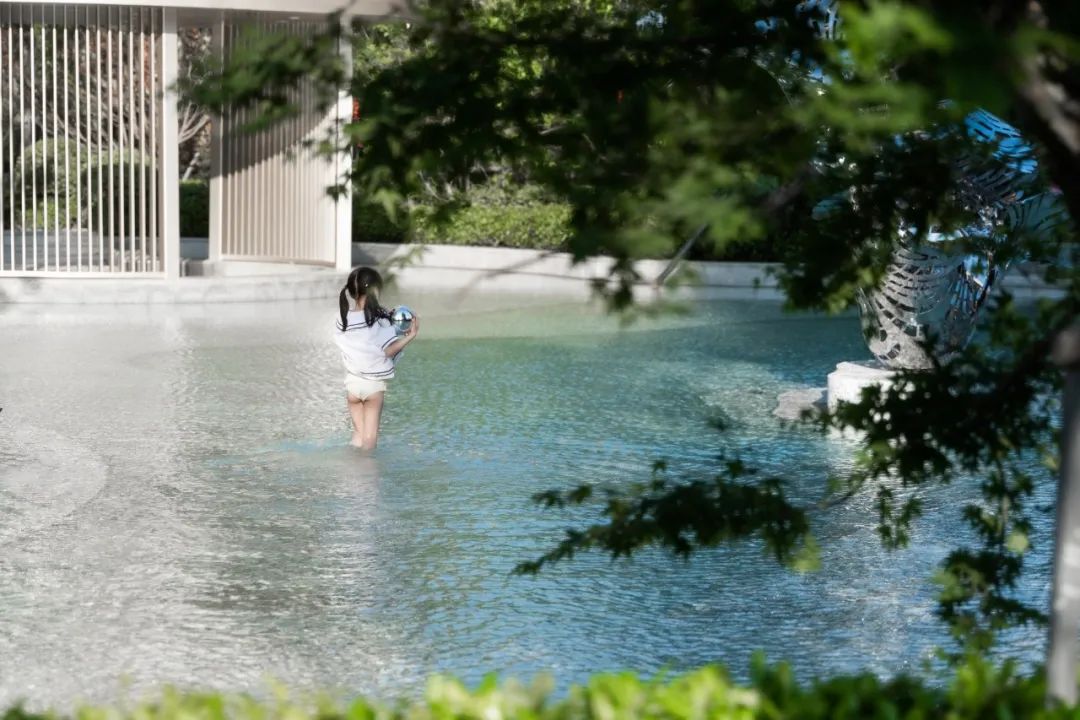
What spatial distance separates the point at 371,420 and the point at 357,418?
0.39 feet

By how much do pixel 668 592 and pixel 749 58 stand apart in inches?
141

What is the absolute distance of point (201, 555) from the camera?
7.73 metres

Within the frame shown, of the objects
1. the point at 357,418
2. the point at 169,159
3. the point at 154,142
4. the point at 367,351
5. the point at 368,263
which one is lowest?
the point at 357,418

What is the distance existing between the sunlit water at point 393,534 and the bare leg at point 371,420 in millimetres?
180

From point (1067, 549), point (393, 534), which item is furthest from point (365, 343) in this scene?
point (1067, 549)

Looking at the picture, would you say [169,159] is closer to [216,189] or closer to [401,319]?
[216,189]

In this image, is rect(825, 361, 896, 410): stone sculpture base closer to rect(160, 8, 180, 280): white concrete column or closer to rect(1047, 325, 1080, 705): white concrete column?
rect(1047, 325, 1080, 705): white concrete column

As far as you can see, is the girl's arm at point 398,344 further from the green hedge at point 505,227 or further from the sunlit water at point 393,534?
the green hedge at point 505,227

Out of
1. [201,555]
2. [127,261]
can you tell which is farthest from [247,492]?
[127,261]

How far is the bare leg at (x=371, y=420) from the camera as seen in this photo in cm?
1022

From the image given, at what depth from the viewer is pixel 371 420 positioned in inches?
405

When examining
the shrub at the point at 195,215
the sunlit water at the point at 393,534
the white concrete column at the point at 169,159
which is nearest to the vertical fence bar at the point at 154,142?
the white concrete column at the point at 169,159

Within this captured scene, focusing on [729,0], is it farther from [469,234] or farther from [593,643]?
[469,234]

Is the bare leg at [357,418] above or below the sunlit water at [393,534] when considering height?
above
